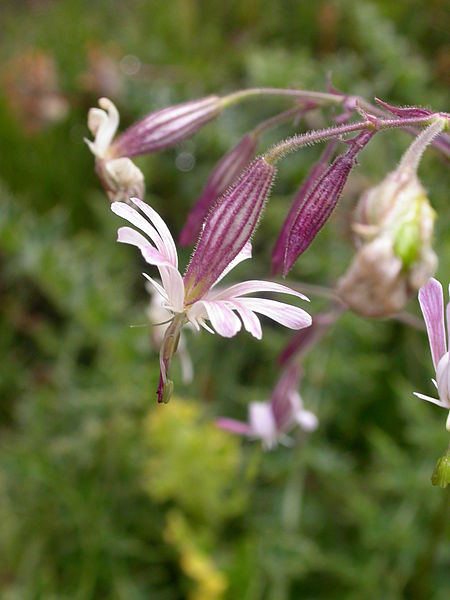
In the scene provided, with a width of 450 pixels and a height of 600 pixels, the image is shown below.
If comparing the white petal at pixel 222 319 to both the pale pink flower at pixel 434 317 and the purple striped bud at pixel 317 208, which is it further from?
the pale pink flower at pixel 434 317

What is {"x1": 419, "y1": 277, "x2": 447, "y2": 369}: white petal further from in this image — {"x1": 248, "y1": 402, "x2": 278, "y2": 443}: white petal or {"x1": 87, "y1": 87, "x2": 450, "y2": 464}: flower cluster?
{"x1": 248, "y1": 402, "x2": 278, "y2": 443}: white petal

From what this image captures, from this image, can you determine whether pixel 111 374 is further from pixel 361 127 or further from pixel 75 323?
pixel 361 127

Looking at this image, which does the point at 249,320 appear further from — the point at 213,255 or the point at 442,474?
the point at 442,474

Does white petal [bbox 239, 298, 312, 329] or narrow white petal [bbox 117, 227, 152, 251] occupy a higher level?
narrow white petal [bbox 117, 227, 152, 251]

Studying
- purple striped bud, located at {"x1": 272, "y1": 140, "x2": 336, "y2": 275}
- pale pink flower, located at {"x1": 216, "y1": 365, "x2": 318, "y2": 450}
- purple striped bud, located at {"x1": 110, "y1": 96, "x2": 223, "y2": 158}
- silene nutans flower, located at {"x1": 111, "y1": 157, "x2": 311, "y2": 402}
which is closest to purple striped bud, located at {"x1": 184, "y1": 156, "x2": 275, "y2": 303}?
silene nutans flower, located at {"x1": 111, "y1": 157, "x2": 311, "y2": 402}

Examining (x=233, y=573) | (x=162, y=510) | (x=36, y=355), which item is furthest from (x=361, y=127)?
(x=36, y=355)

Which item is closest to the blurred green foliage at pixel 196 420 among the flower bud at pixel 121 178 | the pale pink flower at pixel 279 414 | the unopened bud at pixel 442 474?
the pale pink flower at pixel 279 414

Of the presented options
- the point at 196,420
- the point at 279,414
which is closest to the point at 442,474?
the point at 279,414
